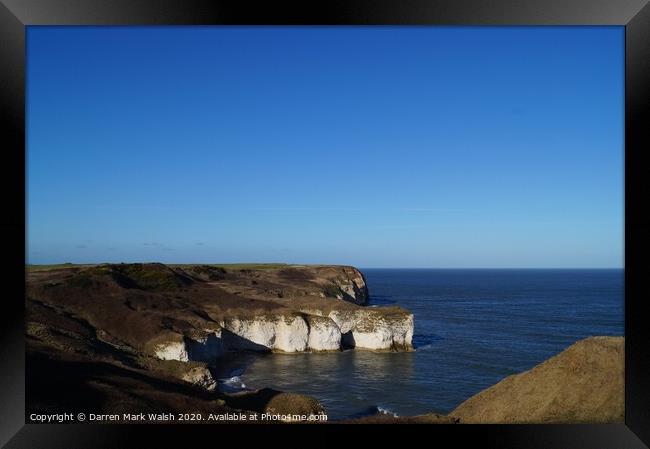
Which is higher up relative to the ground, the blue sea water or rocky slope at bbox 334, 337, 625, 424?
rocky slope at bbox 334, 337, 625, 424

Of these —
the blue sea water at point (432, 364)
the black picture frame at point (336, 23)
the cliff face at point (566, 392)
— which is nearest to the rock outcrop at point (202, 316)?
the blue sea water at point (432, 364)

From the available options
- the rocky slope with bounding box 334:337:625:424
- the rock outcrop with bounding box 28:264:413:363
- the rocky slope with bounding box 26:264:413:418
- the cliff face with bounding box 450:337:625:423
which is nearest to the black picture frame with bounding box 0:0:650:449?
the rocky slope with bounding box 334:337:625:424

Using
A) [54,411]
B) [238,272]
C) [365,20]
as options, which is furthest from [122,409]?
[238,272]

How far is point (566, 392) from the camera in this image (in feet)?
34.1

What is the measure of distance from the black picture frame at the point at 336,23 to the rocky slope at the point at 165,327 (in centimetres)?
501

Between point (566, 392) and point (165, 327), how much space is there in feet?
66.6

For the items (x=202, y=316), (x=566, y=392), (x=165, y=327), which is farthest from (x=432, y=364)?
(x=566, y=392)

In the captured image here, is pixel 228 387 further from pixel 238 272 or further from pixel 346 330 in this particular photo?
pixel 238 272

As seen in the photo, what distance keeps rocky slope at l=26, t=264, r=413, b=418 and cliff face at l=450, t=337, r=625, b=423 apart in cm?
613

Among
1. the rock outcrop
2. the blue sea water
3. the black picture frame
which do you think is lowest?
the blue sea water

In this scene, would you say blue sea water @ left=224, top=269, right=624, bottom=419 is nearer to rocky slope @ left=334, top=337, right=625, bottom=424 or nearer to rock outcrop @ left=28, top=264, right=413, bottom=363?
rock outcrop @ left=28, top=264, right=413, bottom=363

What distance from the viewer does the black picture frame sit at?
6102mm

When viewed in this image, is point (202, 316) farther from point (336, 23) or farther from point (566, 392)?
point (336, 23)

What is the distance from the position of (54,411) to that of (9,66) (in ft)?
25.0
